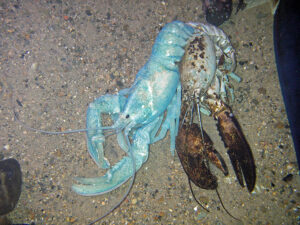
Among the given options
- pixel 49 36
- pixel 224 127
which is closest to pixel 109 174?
pixel 224 127

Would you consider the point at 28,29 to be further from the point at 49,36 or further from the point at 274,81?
the point at 274,81

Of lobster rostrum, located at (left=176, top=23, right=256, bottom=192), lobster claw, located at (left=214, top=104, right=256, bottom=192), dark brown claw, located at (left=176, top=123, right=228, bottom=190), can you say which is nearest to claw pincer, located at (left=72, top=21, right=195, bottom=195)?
lobster rostrum, located at (left=176, top=23, right=256, bottom=192)

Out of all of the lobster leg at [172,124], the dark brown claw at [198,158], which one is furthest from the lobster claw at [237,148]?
the lobster leg at [172,124]

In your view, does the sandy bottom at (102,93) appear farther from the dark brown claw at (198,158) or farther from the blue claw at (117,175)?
the dark brown claw at (198,158)

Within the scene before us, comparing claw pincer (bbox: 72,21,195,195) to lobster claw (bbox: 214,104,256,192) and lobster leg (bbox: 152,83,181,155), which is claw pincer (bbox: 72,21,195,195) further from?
lobster claw (bbox: 214,104,256,192)

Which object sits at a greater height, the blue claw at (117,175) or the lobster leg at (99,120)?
the lobster leg at (99,120)

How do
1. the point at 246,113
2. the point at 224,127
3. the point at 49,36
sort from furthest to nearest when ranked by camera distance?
the point at 49,36
the point at 246,113
the point at 224,127
